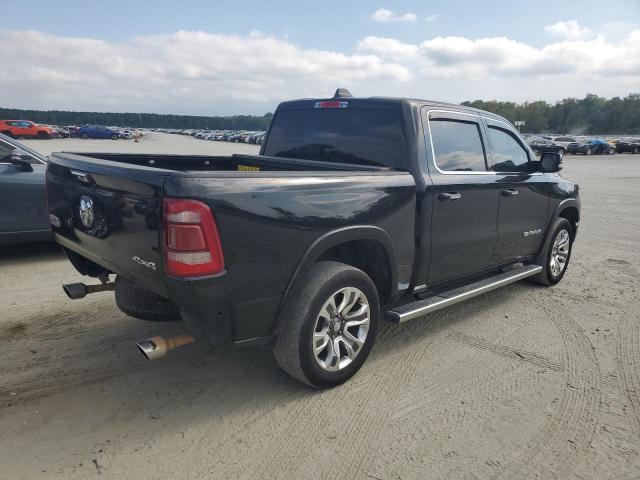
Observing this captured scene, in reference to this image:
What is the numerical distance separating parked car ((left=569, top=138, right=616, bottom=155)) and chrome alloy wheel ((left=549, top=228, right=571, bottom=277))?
1652 inches

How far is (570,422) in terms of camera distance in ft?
9.79

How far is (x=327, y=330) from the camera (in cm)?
320

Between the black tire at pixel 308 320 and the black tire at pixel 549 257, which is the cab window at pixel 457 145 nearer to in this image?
the black tire at pixel 308 320

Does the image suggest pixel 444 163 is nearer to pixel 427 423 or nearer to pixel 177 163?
pixel 427 423

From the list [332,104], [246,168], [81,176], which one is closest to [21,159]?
[246,168]

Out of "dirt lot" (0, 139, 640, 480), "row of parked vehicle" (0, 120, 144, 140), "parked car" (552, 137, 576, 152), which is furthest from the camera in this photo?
"parked car" (552, 137, 576, 152)

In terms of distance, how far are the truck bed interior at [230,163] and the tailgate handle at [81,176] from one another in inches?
17.2

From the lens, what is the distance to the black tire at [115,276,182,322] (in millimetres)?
3197

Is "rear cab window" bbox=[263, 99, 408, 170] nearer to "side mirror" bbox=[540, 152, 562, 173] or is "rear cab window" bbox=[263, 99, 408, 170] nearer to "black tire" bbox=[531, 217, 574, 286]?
"side mirror" bbox=[540, 152, 562, 173]

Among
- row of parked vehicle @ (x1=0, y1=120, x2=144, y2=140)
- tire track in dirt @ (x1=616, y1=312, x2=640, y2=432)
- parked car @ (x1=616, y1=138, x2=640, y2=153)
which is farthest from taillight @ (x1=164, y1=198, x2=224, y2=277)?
parked car @ (x1=616, y1=138, x2=640, y2=153)

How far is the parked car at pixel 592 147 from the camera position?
139 ft

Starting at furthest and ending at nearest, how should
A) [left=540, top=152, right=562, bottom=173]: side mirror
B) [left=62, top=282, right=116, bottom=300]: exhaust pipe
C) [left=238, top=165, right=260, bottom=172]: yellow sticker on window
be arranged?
[left=540, top=152, right=562, bottom=173]: side mirror < [left=238, top=165, right=260, bottom=172]: yellow sticker on window < [left=62, top=282, right=116, bottom=300]: exhaust pipe

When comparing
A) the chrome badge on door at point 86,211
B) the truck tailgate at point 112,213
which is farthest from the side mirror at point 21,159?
the chrome badge on door at point 86,211

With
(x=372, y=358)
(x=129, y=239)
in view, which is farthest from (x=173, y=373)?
(x=372, y=358)
